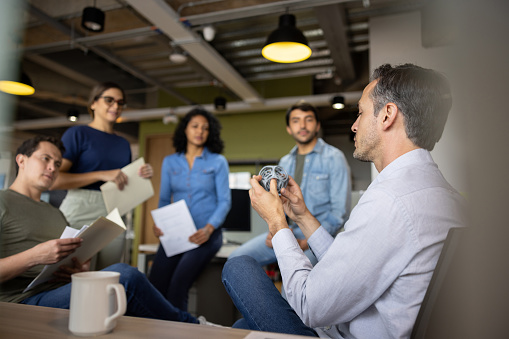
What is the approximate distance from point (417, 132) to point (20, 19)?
34.7 inches

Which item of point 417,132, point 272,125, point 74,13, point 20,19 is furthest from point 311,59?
point 20,19

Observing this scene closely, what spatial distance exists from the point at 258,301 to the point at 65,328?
0.51 meters

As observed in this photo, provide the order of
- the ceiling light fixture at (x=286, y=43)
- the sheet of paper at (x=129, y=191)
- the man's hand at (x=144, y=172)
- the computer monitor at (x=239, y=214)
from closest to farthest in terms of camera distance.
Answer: the sheet of paper at (x=129, y=191), the man's hand at (x=144, y=172), the computer monitor at (x=239, y=214), the ceiling light fixture at (x=286, y=43)

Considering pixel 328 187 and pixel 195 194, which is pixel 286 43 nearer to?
pixel 328 187

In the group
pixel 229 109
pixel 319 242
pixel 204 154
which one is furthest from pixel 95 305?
pixel 229 109

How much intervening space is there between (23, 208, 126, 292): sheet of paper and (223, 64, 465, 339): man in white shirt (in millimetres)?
496

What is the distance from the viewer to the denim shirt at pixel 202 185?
2.47m

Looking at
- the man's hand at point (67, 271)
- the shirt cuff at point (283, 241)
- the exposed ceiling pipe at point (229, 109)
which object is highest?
the exposed ceiling pipe at point (229, 109)

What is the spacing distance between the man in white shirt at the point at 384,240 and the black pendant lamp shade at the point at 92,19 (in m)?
3.02

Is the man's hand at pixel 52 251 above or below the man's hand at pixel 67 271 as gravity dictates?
above

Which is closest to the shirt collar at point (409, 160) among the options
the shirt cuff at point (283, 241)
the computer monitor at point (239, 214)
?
the shirt cuff at point (283, 241)

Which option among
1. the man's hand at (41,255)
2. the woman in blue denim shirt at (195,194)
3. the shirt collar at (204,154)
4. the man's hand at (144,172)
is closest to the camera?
the man's hand at (41,255)

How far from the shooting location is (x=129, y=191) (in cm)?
212

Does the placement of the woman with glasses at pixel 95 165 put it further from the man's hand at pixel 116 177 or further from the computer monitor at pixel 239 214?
the computer monitor at pixel 239 214
